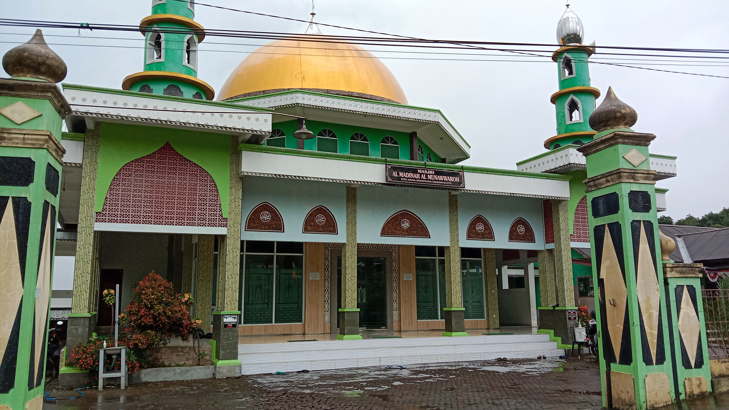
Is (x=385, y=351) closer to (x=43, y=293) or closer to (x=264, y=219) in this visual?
(x=264, y=219)

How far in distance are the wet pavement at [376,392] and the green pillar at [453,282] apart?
2181mm

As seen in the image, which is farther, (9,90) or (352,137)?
(352,137)

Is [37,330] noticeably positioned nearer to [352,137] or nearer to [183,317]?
[183,317]

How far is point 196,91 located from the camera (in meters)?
14.2

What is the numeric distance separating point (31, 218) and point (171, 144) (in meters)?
6.44

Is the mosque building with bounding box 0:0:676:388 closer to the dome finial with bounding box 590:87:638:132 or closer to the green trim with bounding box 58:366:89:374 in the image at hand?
the green trim with bounding box 58:366:89:374

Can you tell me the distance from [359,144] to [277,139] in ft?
7.91

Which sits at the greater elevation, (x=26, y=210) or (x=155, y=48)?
(x=155, y=48)

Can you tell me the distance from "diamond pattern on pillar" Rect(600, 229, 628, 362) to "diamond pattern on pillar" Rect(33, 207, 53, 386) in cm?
630

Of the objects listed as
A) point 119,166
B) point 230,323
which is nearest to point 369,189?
point 230,323

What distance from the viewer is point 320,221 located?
43.0 ft

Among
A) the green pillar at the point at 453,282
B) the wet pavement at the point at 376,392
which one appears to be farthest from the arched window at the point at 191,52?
the wet pavement at the point at 376,392

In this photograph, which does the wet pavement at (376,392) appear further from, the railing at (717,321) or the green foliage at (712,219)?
the green foliage at (712,219)

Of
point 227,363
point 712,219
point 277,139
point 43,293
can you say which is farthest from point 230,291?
point 712,219
